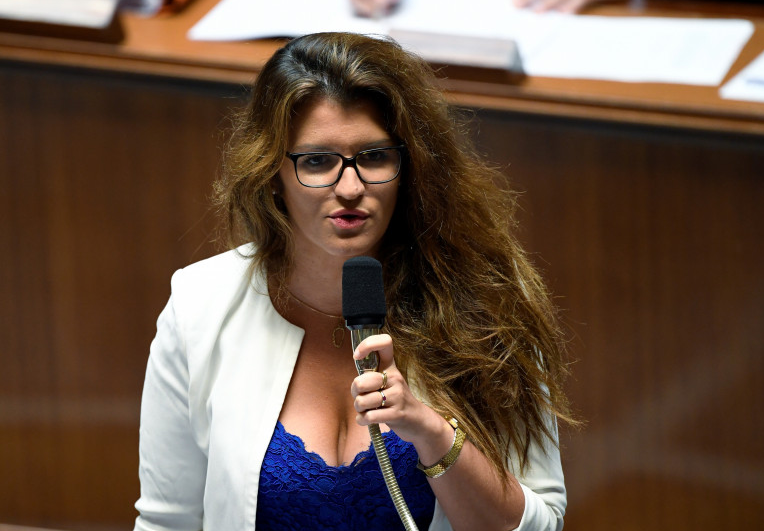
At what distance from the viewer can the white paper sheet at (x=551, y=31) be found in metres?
1.95

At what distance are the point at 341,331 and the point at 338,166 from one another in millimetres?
260

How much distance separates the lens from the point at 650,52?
1999 millimetres

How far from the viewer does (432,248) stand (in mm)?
1403

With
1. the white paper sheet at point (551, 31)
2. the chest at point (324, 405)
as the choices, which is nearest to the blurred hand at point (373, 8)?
the white paper sheet at point (551, 31)

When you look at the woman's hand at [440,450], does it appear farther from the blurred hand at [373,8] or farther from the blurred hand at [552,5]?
the blurred hand at [552,5]

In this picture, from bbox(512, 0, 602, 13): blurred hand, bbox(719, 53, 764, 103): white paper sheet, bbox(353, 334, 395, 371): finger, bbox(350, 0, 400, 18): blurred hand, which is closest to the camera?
bbox(353, 334, 395, 371): finger

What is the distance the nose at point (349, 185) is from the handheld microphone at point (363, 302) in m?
0.22

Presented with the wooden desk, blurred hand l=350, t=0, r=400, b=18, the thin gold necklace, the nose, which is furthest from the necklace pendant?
blurred hand l=350, t=0, r=400, b=18

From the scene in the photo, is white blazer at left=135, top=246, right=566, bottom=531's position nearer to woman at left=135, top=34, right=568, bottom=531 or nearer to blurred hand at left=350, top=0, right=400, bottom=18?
woman at left=135, top=34, right=568, bottom=531

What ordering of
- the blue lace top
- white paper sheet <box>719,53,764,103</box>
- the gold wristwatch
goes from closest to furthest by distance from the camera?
the gold wristwatch
the blue lace top
white paper sheet <box>719,53,764,103</box>

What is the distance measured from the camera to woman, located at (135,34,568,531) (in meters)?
1.29

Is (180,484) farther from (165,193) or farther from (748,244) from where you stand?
(748,244)

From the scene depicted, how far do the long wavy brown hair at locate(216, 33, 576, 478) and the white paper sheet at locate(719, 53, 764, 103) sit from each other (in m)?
0.66

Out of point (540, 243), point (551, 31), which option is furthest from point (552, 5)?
point (540, 243)
